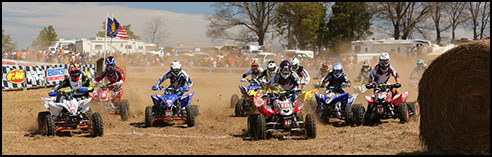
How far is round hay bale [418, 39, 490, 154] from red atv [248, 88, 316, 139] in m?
2.57

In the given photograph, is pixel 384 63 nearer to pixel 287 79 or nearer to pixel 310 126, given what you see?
pixel 287 79

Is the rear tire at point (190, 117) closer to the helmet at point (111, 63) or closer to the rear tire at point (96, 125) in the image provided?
the rear tire at point (96, 125)

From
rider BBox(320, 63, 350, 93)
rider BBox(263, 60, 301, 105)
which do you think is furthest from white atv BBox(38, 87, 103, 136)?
rider BBox(320, 63, 350, 93)

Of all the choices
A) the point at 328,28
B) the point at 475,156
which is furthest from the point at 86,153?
the point at 328,28

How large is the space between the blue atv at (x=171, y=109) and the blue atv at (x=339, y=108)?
10.7 feet

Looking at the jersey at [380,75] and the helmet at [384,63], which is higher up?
the helmet at [384,63]

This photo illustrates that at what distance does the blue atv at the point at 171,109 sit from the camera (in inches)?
482

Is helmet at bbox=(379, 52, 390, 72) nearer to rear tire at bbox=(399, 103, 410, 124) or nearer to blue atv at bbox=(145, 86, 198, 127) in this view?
rear tire at bbox=(399, 103, 410, 124)

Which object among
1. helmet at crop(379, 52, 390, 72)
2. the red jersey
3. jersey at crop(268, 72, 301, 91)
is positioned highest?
helmet at crop(379, 52, 390, 72)

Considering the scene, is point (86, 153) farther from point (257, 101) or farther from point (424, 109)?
point (424, 109)

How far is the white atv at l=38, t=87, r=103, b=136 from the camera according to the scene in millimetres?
10461

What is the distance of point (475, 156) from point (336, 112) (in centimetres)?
486

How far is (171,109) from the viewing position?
484 inches

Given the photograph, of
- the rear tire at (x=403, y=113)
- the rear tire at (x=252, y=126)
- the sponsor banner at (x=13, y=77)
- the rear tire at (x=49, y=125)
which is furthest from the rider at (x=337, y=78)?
the sponsor banner at (x=13, y=77)
